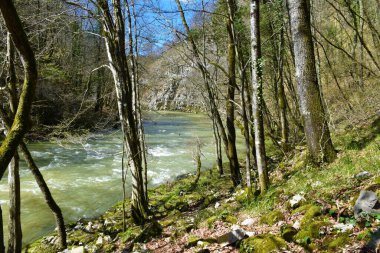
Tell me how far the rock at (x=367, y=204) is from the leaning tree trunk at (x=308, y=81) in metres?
2.96

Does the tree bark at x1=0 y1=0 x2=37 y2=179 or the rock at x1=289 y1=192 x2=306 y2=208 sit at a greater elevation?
the tree bark at x1=0 y1=0 x2=37 y2=179

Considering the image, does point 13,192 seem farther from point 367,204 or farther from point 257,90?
point 367,204

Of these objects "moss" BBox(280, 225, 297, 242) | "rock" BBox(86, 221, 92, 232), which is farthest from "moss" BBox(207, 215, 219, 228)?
"rock" BBox(86, 221, 92, 232)

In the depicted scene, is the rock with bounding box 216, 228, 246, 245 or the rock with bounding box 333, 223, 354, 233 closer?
the rock with bounding box 333, 223, 354, 233

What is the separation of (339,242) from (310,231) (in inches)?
19.5

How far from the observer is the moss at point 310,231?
4099 mm

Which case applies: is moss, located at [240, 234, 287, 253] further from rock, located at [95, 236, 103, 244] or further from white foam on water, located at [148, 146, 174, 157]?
white foam on water, located at [148, 146, 174, 157]

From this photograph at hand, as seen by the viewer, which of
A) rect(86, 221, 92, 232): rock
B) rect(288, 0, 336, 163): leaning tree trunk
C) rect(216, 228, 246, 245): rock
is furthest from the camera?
rect(86, 221, 92, 232): rock

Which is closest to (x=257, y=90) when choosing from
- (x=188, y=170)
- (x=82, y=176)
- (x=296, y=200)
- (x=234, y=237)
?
(x=296, y=200)

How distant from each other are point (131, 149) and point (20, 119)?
483 cm

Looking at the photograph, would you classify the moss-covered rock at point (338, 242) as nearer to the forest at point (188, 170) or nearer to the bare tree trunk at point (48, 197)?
the forest at point (188, 170)

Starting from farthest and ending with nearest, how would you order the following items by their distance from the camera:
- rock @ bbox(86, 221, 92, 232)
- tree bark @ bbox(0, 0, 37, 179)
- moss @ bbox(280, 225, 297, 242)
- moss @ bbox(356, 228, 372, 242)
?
rock @ bbox(86, 221, 92, 232) < moss @ bbox(280, 225, 297, 242) < moss @ bbox(356, 228, 372, 242) < tree bark @ bbox(0, 0, 37, 179)

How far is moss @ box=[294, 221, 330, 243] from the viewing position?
410 centimetres

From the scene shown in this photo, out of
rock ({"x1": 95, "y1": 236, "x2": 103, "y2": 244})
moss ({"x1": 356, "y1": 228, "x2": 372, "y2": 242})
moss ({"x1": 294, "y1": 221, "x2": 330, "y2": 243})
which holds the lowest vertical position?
rock ({"x1": 95, "y1": 236, "x2": 103, "y2": 244})
